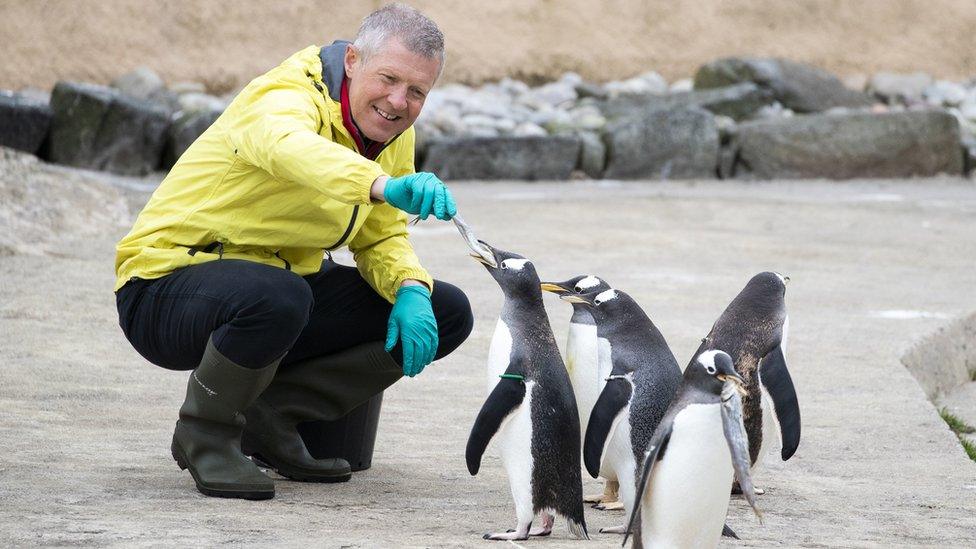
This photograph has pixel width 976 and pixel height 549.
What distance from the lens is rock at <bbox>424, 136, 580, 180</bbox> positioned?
12008 mm

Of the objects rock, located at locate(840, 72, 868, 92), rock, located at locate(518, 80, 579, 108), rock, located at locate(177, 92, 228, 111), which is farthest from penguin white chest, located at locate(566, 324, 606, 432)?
rock, located at locate(840, 72, 868, 92)

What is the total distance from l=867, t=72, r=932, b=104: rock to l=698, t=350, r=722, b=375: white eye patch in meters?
Result: 13.0

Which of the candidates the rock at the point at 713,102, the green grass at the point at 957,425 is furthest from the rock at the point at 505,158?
the green grass at the point at 957,425

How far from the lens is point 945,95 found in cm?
1509

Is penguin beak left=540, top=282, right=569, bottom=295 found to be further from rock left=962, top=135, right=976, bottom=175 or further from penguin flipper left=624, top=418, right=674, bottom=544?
rock left=962, top=135, right=976, bottom=175

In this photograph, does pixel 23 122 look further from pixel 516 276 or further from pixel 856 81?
pixel 856 81

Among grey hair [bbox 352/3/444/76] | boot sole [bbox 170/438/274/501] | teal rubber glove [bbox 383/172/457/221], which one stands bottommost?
boot sole [bbox 170/438/274/501]

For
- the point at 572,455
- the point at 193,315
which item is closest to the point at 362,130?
the point at 193,315

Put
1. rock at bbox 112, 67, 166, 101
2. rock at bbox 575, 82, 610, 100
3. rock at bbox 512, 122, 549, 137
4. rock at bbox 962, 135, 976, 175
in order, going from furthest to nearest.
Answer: rock at bbox 575, 82, 610, 100
rock at bbox 112, 67, 166, 101
rock at bbox 962, 135, 976, 175
rock at bbox 512, 122, 549, 137

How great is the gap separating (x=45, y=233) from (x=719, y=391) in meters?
5.75

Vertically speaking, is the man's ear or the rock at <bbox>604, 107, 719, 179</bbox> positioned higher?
the man's ear

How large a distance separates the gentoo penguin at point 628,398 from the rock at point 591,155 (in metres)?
9.20

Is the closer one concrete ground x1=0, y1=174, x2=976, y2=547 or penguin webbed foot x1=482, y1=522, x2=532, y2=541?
penguin webbed foot x1=482, y1=522, x2=532, y2=541

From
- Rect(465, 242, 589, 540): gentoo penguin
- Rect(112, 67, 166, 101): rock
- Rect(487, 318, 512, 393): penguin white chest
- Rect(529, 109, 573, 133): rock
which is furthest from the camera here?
Rect(112, 67, 166, 101): rock
